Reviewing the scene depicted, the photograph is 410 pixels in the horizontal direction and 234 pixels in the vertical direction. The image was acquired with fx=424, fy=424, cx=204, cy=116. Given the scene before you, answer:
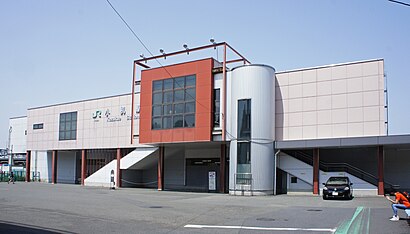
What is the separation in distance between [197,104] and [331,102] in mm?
10091

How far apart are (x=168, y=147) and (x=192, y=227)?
26.6 metres

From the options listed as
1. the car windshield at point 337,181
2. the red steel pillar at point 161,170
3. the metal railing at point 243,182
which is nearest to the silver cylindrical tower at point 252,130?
the metal railing at point 243,182

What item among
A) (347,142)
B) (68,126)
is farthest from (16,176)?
(347,142)

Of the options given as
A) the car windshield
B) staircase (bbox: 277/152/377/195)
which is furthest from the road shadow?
staircase (bbox: 277/152/377/195)

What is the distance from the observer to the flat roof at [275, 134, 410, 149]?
27.2 meters

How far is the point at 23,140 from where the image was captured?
6166 centimetres

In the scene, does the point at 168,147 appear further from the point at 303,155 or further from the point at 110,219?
the point at 110,219

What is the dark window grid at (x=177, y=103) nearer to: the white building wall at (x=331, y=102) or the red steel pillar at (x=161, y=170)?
the red steel pillar at (x=161, y=170)

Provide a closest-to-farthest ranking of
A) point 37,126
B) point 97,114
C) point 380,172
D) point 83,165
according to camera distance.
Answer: point 380,172 < point 97,114 < point 83,165 < point 37,126

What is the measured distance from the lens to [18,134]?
6269cm

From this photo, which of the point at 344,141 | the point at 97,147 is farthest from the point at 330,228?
the point at 97,147

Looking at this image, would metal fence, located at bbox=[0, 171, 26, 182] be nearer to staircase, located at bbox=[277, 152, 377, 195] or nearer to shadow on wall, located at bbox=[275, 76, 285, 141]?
shadow on wall, located at bbox=[275, 76, 285, 141]

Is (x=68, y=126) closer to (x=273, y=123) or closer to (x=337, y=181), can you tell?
(x=273, y=123)

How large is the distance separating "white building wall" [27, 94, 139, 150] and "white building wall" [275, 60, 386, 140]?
1463 cm
